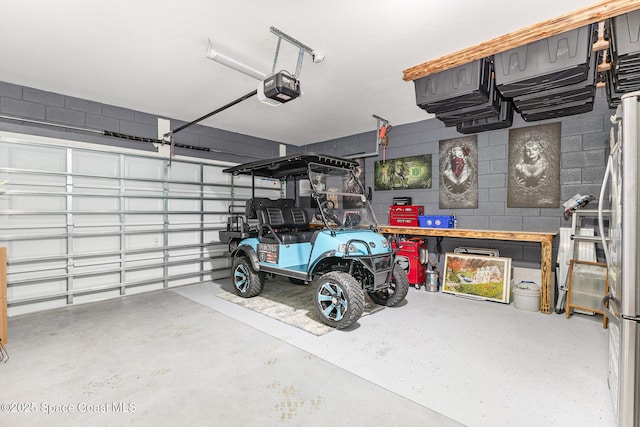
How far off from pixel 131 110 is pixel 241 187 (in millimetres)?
2469

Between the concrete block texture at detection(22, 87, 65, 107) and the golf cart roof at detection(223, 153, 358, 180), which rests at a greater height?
the concrete block texture at detection(22, 87, 65, 107)

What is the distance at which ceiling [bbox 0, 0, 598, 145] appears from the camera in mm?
2518

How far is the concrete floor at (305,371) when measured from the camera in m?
1.99

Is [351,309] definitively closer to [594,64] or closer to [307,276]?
[307,276]

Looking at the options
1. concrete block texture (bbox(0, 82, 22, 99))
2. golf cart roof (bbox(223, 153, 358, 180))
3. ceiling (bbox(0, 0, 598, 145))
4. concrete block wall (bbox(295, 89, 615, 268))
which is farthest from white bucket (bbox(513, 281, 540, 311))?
concrete block texture (bbox(0, 82, 22, 99))

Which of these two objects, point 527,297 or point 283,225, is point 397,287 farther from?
point 283,225

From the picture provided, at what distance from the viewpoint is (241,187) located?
21.7 ft

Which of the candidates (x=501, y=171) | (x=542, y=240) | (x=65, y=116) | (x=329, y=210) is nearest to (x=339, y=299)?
(x=329, y=210)

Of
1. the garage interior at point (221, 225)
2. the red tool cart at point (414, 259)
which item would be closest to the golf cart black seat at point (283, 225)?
the garage interior at point (221, 225)

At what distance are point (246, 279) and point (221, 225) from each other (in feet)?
6.57

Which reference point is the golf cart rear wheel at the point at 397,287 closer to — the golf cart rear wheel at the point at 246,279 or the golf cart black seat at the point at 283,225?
the golf cart black seat at the point at 283,225

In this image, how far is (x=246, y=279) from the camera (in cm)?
469

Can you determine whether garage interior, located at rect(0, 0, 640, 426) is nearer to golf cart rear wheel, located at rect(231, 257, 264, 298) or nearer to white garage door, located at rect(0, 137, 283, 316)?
white garage door, located at rect(0, 137, 283, 316)

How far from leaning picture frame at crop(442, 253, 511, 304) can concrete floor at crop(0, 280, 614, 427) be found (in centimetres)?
58
